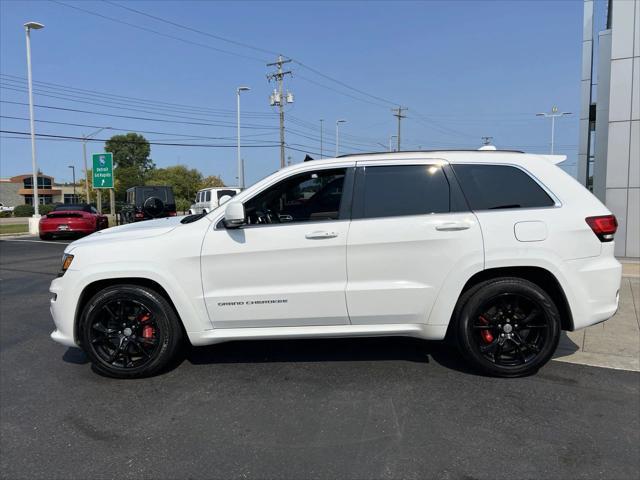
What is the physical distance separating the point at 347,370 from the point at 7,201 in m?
107

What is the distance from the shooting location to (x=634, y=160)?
10422mm

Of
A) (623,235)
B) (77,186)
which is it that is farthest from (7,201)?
(623,235)

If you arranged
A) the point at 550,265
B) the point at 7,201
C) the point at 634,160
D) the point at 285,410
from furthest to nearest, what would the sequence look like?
1. the point at 7,201
2. the point at 634,160
3. the point at 550,265
4. the point at 285,410

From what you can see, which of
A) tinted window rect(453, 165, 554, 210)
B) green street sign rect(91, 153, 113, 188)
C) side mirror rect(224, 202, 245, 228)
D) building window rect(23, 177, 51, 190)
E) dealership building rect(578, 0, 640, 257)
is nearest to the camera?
side mirror rect(224, 202, 245, 228)

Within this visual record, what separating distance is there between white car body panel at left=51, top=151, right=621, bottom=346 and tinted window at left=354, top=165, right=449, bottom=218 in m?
0.10

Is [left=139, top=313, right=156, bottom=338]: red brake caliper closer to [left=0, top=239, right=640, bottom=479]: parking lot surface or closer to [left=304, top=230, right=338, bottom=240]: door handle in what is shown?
[left=0, top=239, right=640, bottom=479]: parking lot surface

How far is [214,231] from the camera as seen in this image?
4074 mm

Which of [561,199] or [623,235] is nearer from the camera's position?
[561,199]

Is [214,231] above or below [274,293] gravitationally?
above

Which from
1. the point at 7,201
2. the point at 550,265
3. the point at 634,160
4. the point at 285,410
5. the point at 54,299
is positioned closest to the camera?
the point at 285,410

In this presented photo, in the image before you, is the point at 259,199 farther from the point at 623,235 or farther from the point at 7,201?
the point at 7,201

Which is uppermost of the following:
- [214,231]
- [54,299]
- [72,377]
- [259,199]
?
[259,199]

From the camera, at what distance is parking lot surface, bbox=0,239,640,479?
295 centimetres

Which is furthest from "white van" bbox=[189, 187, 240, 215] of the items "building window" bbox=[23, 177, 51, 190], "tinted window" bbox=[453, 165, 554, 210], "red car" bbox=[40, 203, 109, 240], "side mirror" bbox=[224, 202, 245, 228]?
"building window" bbox=[23, 177, 51, 190]
